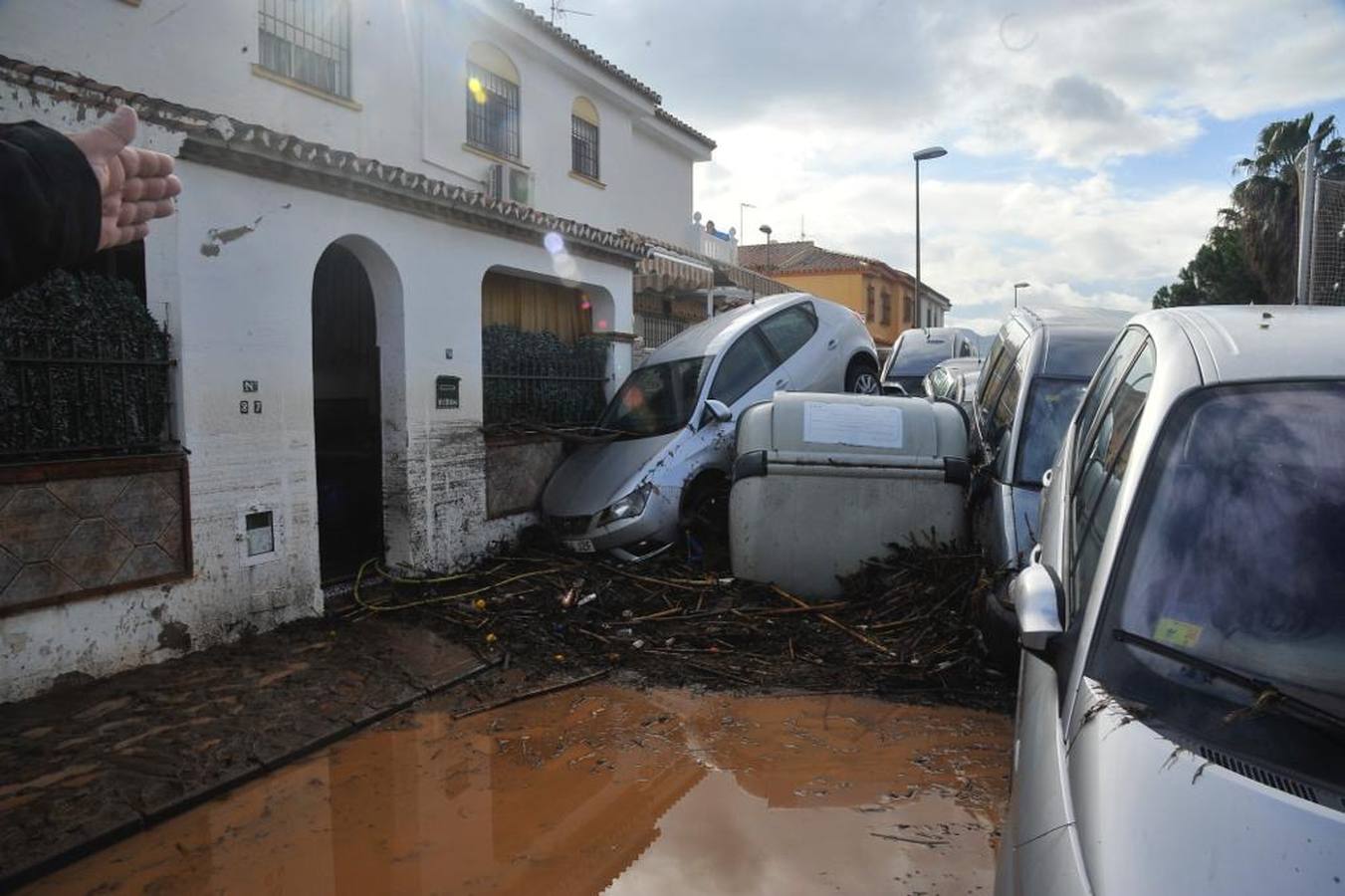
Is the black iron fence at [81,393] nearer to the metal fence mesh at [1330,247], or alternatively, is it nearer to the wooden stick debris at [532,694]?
the wooden stick debris at [532,694]

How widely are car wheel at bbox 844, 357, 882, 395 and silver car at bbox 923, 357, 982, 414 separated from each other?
760mm

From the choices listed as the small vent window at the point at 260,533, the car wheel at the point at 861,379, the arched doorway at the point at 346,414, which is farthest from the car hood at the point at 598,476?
the car wheel at the point at 861,379

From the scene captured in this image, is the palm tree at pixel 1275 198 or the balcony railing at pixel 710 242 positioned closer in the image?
the balcony railing at pixel 710 242

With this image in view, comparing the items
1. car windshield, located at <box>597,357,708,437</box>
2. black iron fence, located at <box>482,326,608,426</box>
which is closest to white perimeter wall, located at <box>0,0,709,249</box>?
black iron fence, located at <box>482,326,608,426</box>

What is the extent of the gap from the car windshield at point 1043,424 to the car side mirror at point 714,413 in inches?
114

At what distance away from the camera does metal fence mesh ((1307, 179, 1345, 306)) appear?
8898 mm

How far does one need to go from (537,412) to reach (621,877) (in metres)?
5.88

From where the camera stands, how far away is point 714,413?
7828mm

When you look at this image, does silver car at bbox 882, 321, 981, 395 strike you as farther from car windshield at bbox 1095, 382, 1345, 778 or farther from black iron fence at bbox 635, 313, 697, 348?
car windshield at bbox 1095, 382, 1345, 778

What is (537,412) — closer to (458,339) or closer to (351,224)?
(458,339)

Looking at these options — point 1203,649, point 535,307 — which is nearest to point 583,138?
point 535,307

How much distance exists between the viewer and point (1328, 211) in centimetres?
902

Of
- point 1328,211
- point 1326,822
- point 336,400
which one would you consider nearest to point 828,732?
point 1326,822

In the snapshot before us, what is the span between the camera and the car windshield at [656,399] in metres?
8.06
